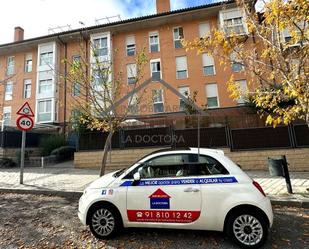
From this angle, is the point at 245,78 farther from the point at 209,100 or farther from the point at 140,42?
the point at 140,42

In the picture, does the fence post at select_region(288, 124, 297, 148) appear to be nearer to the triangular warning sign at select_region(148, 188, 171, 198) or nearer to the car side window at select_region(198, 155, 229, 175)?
the car side window at select_region(198, 155, 229, 175)

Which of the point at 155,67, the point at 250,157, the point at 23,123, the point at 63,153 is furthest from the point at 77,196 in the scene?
the point at 155,67

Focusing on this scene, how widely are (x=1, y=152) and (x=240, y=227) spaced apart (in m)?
16.9

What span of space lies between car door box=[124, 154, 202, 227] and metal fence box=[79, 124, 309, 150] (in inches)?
309

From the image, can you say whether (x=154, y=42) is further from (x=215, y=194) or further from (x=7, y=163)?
(x=215, y=194)

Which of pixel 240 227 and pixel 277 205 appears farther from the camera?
pixel 277 205

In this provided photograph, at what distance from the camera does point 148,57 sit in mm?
20719

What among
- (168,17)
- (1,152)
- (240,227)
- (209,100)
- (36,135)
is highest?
(168,17)

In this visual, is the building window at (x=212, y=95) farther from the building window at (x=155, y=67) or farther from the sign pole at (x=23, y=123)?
the sign pole at (x=23, y=123)

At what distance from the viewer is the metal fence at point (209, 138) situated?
1061 centimetres

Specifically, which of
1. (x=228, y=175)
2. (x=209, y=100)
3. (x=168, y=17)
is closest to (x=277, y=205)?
(x=228, y=175)

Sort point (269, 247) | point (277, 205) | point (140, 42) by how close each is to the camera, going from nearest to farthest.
Answer: point (269, 247) → point (277, 205) → point (140, 42)

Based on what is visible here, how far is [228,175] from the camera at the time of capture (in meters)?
3.85

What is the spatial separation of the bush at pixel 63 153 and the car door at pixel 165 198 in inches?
544
